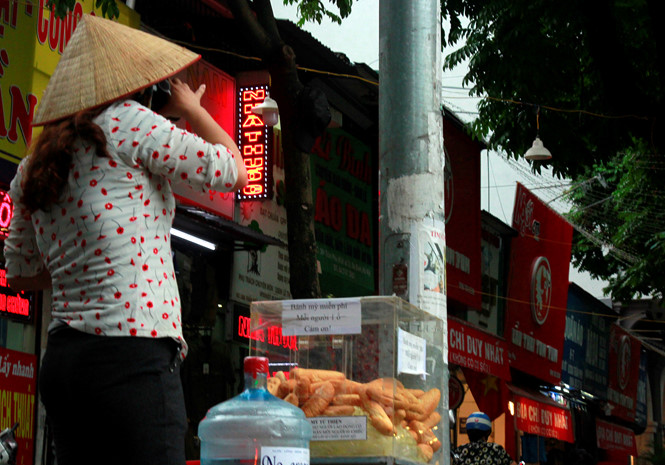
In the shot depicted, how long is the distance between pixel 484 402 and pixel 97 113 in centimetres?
1582

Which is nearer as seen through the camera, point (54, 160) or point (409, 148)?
point (54, 160)

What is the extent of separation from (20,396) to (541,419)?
A: 1196 centimetres

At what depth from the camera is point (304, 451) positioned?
3482 millimetres

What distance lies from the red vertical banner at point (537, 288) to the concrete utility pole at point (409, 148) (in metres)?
15.3

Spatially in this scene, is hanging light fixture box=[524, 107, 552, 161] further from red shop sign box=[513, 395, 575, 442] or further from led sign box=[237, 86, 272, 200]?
red shop sign box=[513, 395, 575, 442]

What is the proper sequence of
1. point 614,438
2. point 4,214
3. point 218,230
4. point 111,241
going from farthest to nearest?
1. point 614,438
2. point 218,230
3. point 4,214
4. point 111,241

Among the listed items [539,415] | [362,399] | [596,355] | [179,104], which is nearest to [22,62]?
[362,399]

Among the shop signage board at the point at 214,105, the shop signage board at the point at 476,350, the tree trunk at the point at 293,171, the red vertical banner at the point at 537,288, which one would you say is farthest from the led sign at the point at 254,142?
the red vertical banner at the point at 537,288

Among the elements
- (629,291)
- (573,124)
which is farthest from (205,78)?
(629,291)

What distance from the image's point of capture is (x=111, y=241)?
292 centimetres

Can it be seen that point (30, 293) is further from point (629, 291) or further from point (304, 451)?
point (629, 291)

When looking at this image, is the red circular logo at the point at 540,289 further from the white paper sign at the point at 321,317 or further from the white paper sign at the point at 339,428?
the white paper sign at the point at 339,428

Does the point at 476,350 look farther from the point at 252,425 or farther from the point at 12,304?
the point at 252,425

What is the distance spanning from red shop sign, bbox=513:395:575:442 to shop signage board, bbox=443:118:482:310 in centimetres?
200
